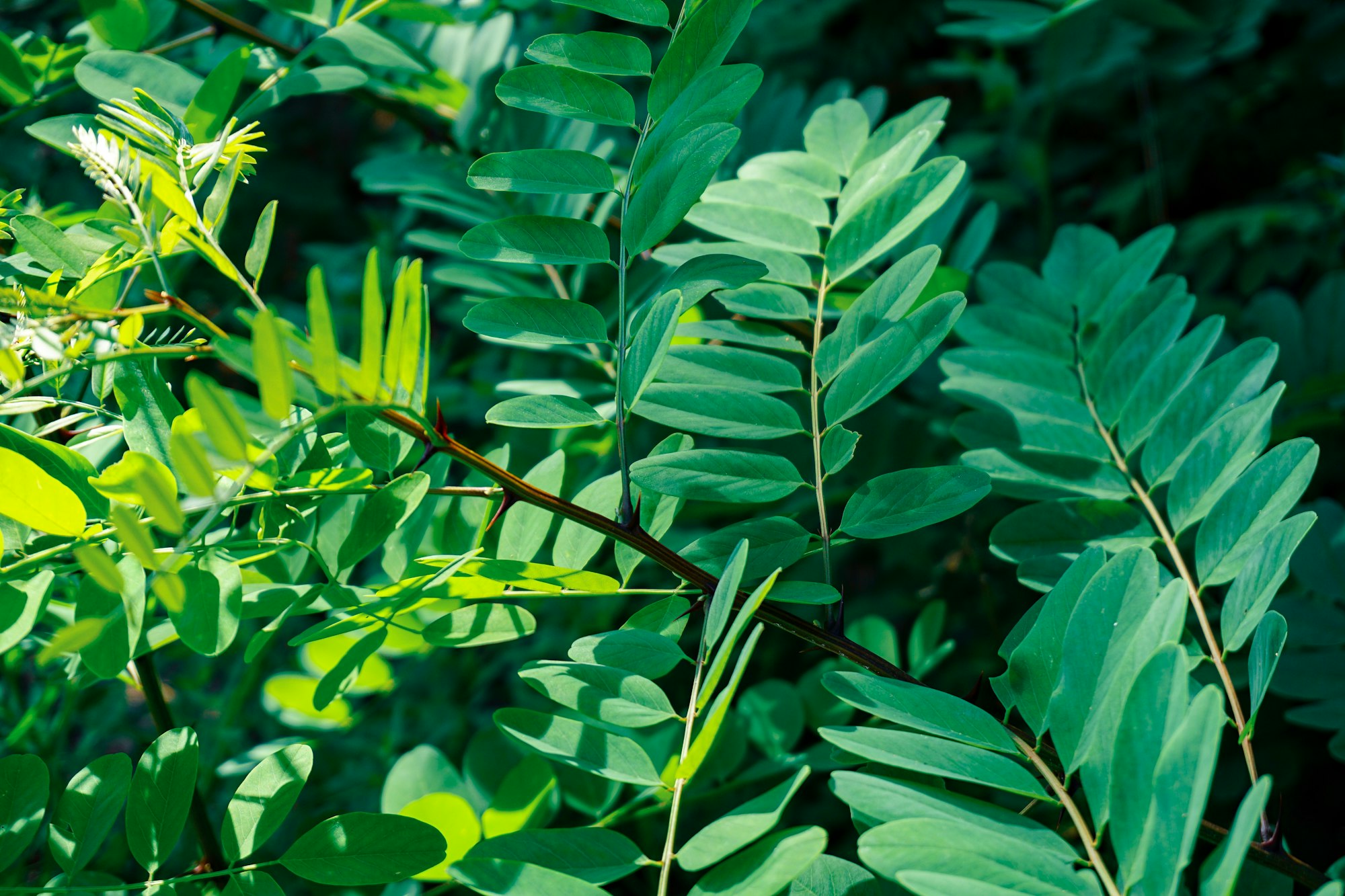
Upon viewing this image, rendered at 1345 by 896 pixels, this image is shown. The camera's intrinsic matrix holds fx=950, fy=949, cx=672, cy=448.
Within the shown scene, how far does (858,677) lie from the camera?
46 cm

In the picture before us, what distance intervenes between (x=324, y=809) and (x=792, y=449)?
23.4 inches

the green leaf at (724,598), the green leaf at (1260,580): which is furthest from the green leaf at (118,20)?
the green leaf at (1260,580)

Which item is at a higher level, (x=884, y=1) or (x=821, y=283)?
(x=884, y=1)

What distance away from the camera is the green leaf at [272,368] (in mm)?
363

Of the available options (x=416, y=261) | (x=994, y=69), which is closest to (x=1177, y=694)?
(x=416, y=261)

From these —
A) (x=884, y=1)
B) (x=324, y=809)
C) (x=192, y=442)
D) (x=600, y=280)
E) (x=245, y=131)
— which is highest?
(x=884, y=1)

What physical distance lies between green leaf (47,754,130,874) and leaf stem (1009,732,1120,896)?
1.55 ft

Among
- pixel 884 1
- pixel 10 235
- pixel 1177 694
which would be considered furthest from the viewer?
pixel 884 1

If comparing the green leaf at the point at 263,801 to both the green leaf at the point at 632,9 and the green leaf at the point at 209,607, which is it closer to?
the green leaf at the point at 209,607

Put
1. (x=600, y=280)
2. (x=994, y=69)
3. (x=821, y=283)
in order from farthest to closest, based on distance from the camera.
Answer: (x=994, y=69) → (x=600, y=280) → (x=821, y=283)

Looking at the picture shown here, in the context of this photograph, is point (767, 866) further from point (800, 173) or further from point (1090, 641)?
point (800, 173)

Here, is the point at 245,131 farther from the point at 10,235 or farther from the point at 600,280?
the point at 600,280

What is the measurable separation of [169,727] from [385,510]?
0.24m

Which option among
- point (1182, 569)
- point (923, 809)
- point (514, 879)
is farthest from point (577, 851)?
point (1182, 569)
